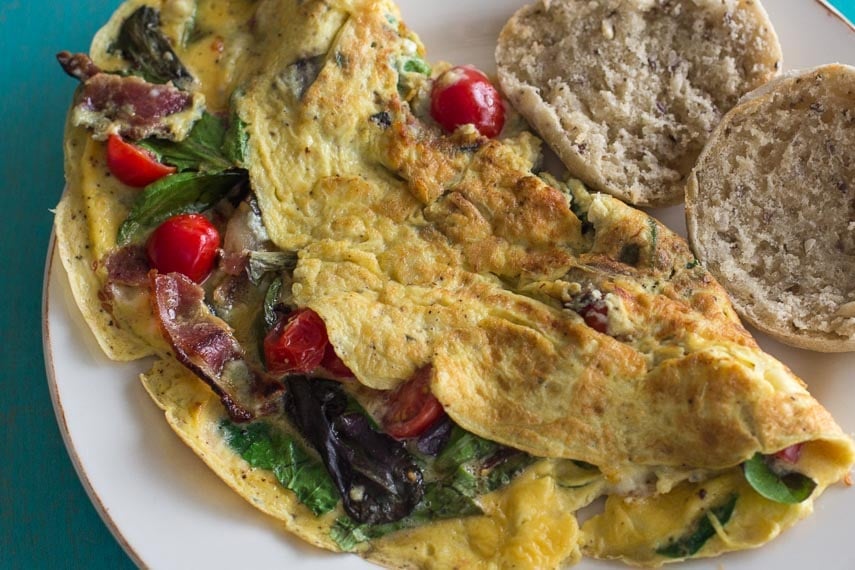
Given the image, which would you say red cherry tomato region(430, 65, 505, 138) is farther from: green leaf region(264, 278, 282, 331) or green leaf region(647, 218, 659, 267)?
green leaf region(264, 278, 282, 331)

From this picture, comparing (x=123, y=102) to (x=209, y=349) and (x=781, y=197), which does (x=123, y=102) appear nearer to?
(x=209, y=349)

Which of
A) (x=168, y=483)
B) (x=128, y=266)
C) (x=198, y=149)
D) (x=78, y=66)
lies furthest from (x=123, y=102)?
(x=168, y=483)

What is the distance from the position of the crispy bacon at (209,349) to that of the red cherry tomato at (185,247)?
80mm

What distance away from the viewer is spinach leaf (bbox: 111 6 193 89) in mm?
3957

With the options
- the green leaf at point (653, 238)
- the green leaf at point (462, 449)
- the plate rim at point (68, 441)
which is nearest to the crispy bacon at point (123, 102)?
the plate rim at point (68, 441)

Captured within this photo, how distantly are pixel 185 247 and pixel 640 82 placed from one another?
2.38 metres

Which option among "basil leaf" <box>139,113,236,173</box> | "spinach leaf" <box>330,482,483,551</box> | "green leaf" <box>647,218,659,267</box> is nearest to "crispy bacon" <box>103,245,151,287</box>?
"basil leaf" <box>139,113,236,173</box>

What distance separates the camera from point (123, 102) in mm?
3844

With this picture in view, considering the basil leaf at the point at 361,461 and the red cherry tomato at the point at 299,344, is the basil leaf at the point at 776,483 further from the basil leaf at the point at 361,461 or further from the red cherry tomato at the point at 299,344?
the red cherry tomato at the point at 299,344

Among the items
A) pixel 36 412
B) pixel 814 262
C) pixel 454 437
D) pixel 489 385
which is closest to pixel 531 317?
pixel 489 385

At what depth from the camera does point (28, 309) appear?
4.54 metres

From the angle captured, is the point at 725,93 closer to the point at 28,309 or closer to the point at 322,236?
the point at 322,236

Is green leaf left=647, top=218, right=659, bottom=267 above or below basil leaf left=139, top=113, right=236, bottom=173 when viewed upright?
below

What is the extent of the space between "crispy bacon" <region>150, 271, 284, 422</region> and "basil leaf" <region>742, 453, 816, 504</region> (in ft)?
6.33
